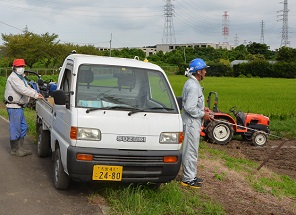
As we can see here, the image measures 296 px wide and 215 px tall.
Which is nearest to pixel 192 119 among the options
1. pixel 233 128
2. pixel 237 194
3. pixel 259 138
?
pixel 237 194

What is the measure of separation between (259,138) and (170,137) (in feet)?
26.5

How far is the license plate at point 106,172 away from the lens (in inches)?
213

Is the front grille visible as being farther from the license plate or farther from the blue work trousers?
the blue work trousers

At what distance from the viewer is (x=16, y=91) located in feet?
26.8

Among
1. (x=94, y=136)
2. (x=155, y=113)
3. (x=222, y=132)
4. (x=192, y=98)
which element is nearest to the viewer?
(x=94, y=136)

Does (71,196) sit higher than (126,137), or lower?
lower

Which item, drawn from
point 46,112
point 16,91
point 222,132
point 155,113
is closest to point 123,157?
point 155,113

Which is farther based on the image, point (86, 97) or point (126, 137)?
point (86, 97)

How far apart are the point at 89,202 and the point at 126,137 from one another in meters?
1.05

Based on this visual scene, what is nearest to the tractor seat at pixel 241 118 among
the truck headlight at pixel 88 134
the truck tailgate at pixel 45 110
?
the truck tailgate at pixel 45 110

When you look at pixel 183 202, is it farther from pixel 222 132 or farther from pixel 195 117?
pixel 222 132

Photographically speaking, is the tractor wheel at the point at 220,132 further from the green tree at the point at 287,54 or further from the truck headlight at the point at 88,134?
the green tree at the point at 287,54

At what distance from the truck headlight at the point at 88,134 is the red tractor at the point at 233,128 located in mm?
7316

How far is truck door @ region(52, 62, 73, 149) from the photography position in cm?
568
